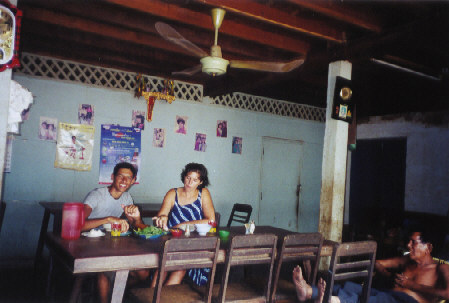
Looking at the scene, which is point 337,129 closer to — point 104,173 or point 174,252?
point 174,252

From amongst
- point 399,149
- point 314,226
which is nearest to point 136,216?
point 314,226

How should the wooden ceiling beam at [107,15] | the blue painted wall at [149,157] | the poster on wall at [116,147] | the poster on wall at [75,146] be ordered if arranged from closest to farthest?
1. the wooden ceiling beam at [107,15]
2. the blue painted wall at [149,157]
3. the poster on wall at [75,146]
4. the poster on wall at [116,147]

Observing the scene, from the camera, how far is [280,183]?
7082 millimetres

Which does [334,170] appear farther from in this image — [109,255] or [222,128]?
[222,128]

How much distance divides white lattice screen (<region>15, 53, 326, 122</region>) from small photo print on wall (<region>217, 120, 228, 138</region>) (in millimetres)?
331

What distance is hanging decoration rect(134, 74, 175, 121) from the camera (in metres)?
5.44

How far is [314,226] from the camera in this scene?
24.7 feet

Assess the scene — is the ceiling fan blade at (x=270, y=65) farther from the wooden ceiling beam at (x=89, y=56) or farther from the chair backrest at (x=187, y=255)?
the wooden ceiling beam at (x=89, y=56)

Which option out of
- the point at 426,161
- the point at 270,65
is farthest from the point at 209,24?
the point at 426,161

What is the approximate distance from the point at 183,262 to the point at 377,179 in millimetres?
6232

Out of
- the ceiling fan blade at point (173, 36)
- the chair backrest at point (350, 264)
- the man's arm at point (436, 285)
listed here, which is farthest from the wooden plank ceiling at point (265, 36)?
the man's arm at point (436, 285)

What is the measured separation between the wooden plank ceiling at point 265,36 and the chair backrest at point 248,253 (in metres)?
1.88

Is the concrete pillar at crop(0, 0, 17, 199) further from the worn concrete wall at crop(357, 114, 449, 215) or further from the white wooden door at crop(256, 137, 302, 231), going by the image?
the worn concrete wall at crop(357, 114, 449, 215)

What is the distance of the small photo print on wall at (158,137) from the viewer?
5.77 meters
